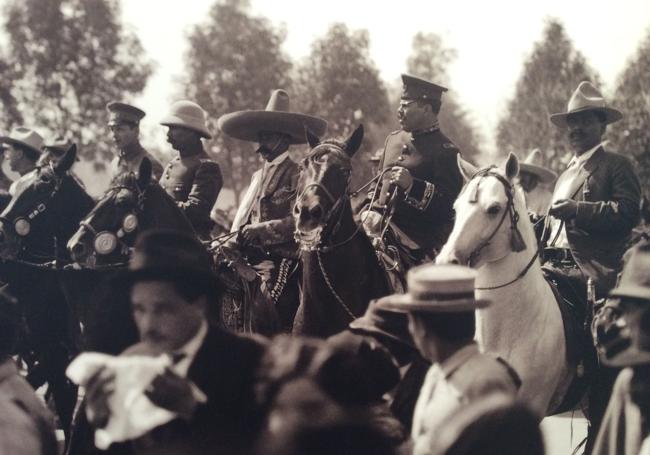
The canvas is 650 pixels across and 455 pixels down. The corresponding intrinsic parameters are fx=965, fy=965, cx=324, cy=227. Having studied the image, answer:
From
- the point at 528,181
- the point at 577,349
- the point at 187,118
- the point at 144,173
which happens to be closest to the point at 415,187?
the point at 577,349

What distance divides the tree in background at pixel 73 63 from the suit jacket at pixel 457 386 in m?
27.1

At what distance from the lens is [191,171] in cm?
972

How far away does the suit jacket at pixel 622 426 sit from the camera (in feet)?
13.0

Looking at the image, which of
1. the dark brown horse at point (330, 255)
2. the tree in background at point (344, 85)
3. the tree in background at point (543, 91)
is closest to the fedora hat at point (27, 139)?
the dark brown horse at point (330, 255)

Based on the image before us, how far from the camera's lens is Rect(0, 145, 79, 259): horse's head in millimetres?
8609

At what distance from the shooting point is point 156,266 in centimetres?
417

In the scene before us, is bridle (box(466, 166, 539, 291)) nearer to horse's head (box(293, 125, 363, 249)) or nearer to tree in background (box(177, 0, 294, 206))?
horse's head (box(293, 125, 363, 249))

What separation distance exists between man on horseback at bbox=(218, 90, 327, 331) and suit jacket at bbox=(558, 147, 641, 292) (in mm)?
2347

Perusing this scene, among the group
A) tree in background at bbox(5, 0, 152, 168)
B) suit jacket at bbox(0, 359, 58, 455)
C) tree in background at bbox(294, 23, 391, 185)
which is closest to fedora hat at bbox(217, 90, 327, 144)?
suit jacket at bbox(0, 359, 58, 455)

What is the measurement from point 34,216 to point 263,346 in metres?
5.35

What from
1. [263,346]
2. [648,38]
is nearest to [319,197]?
[263,346]

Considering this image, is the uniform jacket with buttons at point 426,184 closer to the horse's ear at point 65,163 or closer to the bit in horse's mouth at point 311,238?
the bit in horse's mouth at point 311,238

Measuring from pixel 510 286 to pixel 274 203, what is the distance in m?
2.83

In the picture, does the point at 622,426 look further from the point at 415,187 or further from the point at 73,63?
the point at 73,63
